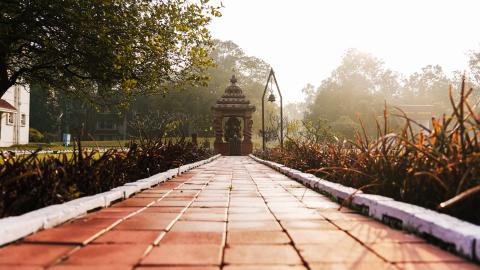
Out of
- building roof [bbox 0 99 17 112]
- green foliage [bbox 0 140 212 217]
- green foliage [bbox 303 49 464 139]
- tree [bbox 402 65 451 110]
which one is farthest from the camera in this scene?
tree [bbox 402 65 451 110]

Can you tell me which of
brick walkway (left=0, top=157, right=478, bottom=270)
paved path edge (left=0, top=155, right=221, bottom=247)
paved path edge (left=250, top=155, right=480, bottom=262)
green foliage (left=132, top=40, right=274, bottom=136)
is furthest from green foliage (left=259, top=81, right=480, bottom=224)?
green foliage (left=132, top=40, right=274, bottom=136)

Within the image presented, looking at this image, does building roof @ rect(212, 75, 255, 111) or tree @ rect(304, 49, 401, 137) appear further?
tree @ rect(304, 49, 401, 137)

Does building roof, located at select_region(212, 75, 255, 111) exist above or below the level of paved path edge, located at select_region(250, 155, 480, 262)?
above

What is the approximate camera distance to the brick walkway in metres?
2.31

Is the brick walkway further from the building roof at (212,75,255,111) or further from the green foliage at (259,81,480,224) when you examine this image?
the building roof at (212,75,255,111)

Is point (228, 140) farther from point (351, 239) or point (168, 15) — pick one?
point (351, 239)

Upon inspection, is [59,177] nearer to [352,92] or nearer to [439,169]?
[439,169]

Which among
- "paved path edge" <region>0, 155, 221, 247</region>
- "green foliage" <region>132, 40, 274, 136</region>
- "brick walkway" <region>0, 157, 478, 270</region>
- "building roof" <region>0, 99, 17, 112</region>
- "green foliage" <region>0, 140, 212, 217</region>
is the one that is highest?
"green foliage" <region>132, 40, 274, 136</region>

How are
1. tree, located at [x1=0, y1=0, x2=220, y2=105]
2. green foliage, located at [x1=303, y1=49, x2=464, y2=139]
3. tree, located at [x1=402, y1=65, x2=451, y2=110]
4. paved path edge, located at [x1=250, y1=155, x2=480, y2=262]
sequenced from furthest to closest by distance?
1. tree, located at [x1=402, y1=65, x2=451, y2=110]
2. green foliage, located at [x1=303, y1=49, x2=464, y2=139]
3. tree, located at [x1=0, y1=0, x2=220, y2=105]
4. paved path edge, located at [x1=250, y1=155, x2=480, y2=262]

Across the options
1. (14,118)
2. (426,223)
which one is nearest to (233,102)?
(14,118)

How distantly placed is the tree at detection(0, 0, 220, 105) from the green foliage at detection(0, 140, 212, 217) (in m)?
3.88

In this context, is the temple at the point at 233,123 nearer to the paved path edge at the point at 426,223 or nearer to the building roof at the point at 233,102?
the building roof at the point at 233,102

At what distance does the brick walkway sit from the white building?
29.0 metres

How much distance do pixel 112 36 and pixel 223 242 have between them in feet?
27.7
